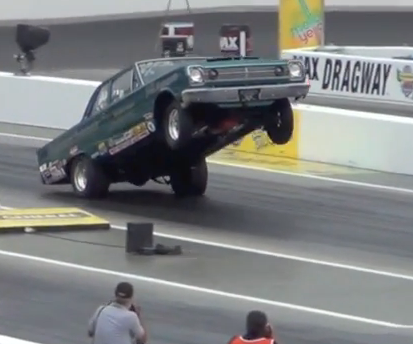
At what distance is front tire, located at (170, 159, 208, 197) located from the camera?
21.3 meters

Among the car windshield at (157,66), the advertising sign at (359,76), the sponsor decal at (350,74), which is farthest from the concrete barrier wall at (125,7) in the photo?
the car windshield at (157,66)

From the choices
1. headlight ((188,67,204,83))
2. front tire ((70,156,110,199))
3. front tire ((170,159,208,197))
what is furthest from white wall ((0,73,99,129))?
headlight ((188,67,204,83))

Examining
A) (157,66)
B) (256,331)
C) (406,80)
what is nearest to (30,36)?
(406,80)

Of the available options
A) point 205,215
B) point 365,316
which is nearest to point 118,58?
point 205,215

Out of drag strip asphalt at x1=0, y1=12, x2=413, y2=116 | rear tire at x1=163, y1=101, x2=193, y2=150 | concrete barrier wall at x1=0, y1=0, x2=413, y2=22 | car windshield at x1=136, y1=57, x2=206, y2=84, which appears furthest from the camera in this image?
concrete barrier wall at x1=0, y1=0, x2=413, y2=22

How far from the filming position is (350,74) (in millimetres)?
31219

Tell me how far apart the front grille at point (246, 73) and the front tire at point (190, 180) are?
2.81m

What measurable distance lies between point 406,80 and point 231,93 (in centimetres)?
1233

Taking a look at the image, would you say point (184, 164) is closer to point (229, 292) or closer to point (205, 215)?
point (205, 215)

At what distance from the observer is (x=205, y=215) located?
66.0 feet

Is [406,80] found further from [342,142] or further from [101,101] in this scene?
[101,101]

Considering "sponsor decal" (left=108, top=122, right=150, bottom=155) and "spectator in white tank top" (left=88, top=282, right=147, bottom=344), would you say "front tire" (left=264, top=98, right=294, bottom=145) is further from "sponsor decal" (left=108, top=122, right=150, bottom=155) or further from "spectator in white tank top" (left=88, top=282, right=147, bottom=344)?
"spectator in white tank top" (left=88, top=282, right=147, bottom=344)

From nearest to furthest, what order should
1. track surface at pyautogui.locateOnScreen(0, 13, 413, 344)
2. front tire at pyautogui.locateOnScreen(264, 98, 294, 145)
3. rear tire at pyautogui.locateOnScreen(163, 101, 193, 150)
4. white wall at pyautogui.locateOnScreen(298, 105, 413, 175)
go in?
1. track surface at pyautogui.locateOnScreen(0, 13, 413, 344)
2. rear tire at pyautogui.locateOnScreen(163, 101, 193, 150)
3. front tire at pyautogui.locateOnScreen(264, 98, 294, 145)
4. white wall at pyautogui.locateOnScreen(298, 105, 413, 175)

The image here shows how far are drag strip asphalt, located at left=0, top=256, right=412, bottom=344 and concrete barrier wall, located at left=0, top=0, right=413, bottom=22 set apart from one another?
33313 mm
